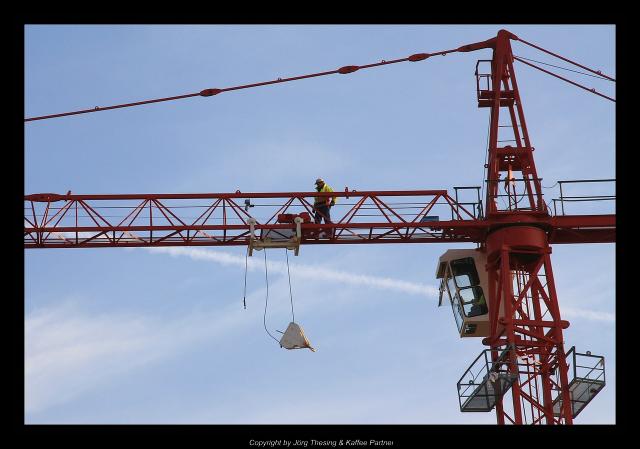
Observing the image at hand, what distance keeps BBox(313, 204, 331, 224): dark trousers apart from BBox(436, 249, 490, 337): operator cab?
14.5ft

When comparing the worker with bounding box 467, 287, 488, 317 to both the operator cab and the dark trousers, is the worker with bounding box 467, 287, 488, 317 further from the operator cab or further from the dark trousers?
the dark trousers

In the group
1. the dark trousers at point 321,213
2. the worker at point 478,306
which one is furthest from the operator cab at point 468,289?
the dark trousers at point 321,213

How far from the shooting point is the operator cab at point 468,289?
156ft

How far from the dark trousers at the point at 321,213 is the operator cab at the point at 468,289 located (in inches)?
174

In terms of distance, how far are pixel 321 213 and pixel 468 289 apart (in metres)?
5.63

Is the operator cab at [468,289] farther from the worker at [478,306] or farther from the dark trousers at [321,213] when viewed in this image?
the dark trousers at [321,213]

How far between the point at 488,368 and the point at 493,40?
12.3 metres

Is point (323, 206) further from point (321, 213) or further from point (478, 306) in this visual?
point (478, 306)

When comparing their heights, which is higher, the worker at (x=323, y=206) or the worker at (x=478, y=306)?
the worker at (x=323, y=206)

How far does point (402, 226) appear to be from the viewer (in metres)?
46.6

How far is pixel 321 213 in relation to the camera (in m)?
46.8

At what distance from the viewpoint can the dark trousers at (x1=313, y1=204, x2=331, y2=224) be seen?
154 ft

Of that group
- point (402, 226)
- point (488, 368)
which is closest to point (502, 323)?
point (488, 368)

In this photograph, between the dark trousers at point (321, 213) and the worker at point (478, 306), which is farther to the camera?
the worker at point (478, 306)
